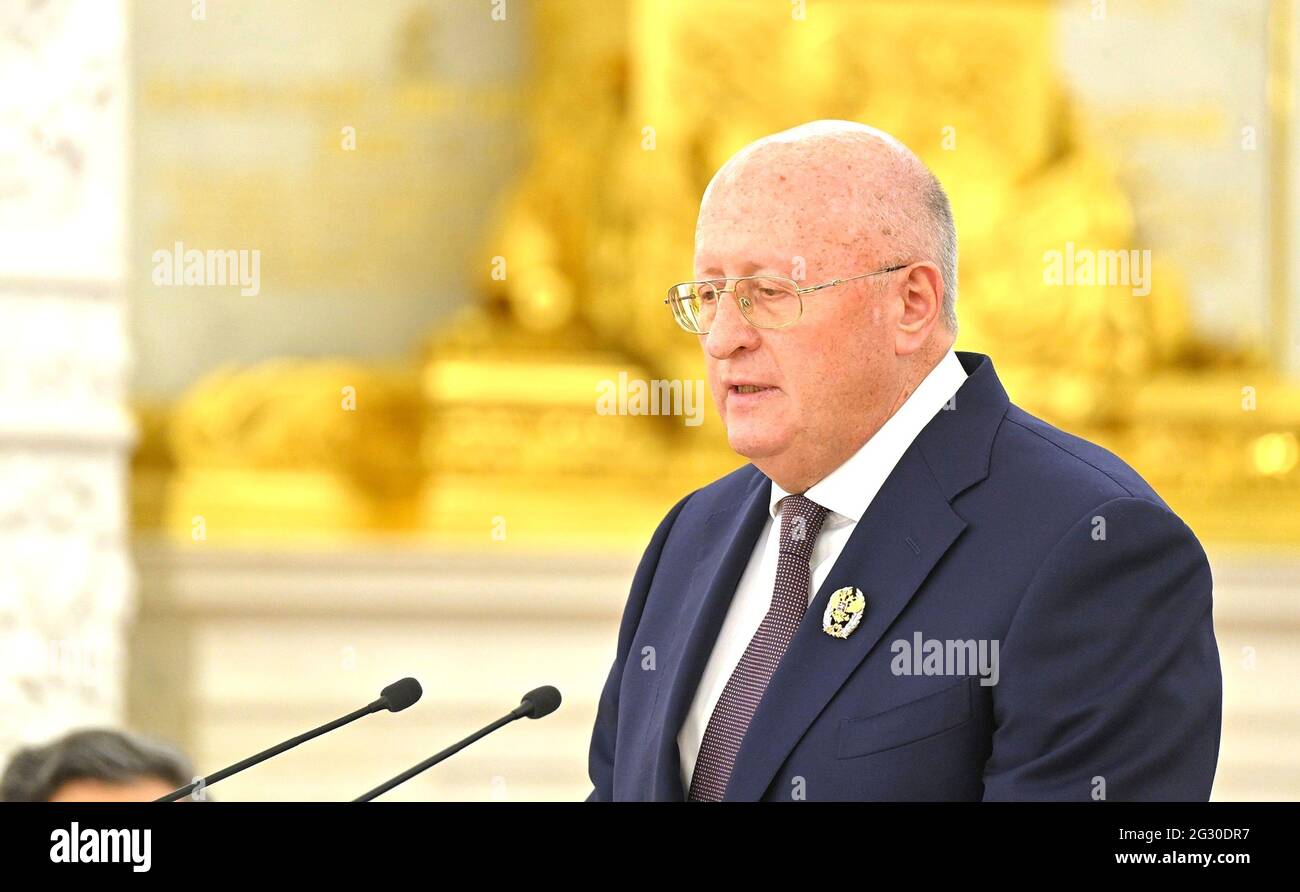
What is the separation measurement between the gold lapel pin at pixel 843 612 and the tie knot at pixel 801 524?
0.13m

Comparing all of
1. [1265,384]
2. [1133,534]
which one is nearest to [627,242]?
[1265,384]

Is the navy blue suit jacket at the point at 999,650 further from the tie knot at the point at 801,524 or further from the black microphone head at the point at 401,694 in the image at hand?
the black microphone head at the point at 401,694

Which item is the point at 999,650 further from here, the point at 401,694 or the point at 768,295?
the point at 401,694

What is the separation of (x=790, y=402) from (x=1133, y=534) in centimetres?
38

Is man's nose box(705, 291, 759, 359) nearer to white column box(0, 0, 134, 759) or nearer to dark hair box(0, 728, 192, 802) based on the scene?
dark hair box(0, 728, 192, 802)

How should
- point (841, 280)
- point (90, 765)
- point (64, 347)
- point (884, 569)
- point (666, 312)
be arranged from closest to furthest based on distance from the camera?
point (884, 569) < point (841, 280) < point (90, 765) < point (64, 347) < point (666, 312)

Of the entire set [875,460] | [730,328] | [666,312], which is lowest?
[875,460]

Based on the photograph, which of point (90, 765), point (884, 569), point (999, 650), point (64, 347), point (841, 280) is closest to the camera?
point (999, 650)

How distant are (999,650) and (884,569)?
0.16 metres

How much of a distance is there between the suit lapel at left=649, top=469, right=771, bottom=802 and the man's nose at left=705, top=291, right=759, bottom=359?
229 millimetres

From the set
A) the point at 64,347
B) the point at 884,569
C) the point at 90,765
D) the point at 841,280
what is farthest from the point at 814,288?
the point at 64,347

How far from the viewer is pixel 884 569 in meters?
1.74

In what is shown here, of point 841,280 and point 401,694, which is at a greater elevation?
point 841,280
